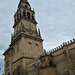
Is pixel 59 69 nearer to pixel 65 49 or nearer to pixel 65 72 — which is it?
pixel 65 72

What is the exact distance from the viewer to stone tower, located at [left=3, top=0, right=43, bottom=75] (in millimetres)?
29125

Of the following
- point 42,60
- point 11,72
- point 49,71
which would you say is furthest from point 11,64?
point 49,71

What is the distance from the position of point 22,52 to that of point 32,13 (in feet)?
60.1

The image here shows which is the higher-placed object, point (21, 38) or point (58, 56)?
point (21, 38)

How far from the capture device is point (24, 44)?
99.1 feet

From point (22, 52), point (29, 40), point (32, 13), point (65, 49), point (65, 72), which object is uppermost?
point (32, 13)

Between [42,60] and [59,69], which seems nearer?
[59,69]

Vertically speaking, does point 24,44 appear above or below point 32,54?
above

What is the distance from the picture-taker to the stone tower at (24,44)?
2912 centimetres

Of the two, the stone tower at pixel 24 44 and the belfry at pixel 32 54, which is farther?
the stone tower at pixel 24 44

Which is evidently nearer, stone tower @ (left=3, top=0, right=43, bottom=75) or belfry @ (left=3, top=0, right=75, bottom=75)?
belfry @ (left=3, top=0, right=75, bottom=75)

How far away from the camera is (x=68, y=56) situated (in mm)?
17547

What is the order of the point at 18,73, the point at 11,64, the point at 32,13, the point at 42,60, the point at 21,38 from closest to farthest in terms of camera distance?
1. the point at 42,60
2. the point at 18,73
3. the point at 21,38
4. the point at 11,64
5. the point at 32,13

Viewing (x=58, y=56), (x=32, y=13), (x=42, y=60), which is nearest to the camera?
(x=58, y=56)
